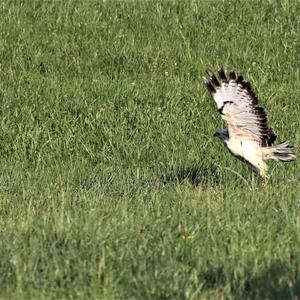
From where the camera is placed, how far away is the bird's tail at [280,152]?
8.38 m

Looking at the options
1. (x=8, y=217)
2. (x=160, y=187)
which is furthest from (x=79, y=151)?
(x=8, y=217)

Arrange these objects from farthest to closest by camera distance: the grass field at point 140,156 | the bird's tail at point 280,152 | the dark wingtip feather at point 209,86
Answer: the bird's tail at point 280,152, the dark wingtip feather at point 209,86, the grass field at point 140,156

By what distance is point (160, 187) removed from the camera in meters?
8.00

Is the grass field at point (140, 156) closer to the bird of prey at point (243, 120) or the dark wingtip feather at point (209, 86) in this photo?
the bird of prey at point (243, 120)

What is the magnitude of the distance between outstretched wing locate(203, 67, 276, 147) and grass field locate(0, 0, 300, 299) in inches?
15.6

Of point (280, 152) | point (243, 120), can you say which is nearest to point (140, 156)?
point (243, 120)

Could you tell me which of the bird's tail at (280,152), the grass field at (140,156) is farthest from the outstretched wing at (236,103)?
the grass field at (140,156)

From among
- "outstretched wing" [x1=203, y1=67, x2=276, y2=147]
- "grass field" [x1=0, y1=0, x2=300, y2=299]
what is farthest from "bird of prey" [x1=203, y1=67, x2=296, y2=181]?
"grass field" [x1=0, y1=0, x2=300, y2=299]

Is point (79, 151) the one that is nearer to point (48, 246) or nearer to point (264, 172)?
point (264, 172)

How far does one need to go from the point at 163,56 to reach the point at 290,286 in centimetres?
795

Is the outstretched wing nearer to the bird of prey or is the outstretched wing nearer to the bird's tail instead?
the bird of prey

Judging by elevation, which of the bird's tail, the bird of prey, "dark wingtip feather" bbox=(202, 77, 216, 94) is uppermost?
"dark wingtip feather" bbox=(202, 77, 216, 94)

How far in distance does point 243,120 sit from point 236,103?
6.8 inches

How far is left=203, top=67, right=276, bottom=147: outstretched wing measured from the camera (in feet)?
27.2
